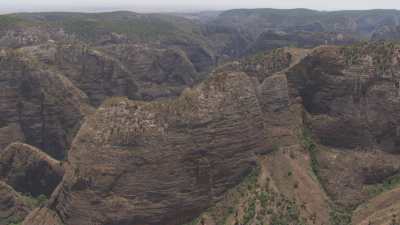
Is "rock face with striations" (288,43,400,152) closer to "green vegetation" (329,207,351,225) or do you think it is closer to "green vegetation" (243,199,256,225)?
"green vegetation" (329,207,351,225)

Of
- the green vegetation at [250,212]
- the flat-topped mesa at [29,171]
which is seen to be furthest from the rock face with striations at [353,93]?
the flat-topped mesa at [29,171]

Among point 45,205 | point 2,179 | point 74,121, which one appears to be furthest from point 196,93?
point 74,121

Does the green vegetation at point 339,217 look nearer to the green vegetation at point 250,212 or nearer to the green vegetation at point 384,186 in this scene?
the green vegetation at point 384,186

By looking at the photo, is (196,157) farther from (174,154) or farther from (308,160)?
(308,160)

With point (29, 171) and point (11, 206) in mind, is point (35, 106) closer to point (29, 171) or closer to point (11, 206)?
point (29, 171)

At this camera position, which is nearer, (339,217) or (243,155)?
(339,217)

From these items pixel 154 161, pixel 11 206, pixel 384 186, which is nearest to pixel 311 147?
pixel 384 186
